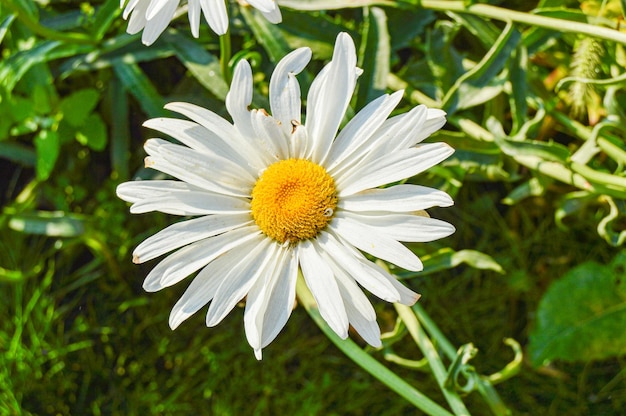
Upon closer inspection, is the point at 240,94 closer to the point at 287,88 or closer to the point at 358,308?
the point at 287,88

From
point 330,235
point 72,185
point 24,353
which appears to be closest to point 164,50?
point 72,185

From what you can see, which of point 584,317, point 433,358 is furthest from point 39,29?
point 584,317

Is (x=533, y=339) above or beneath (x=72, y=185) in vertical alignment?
beneath

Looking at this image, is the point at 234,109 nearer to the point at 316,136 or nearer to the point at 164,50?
the point at 316,136

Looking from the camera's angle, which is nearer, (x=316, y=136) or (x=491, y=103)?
(x=316, y=136)

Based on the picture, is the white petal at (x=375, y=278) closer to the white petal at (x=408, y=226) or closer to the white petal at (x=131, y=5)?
the white petal at (x=408, y=226)

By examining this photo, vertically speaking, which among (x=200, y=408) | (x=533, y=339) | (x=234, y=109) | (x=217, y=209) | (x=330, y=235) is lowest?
(x=533, y=339)

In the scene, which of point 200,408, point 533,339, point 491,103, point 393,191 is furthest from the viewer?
point 200,408
